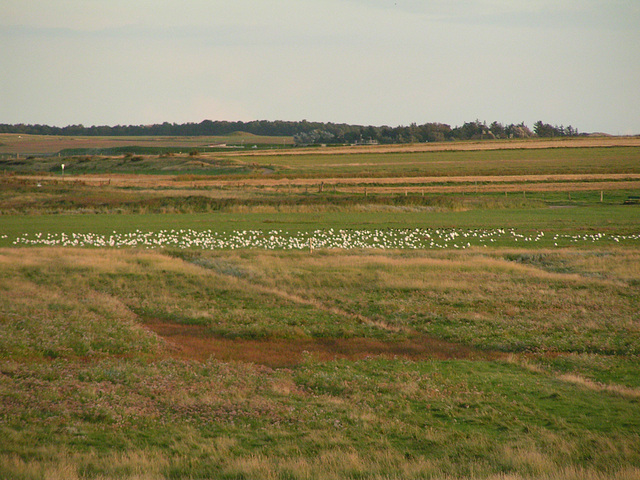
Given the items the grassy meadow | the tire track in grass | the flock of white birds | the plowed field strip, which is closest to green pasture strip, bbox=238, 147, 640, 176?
the plowed field strip

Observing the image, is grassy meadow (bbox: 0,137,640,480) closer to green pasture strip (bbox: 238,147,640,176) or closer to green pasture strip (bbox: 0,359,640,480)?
green pasture strip (bbox: 0,359,640,480)

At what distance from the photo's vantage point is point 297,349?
1812 cm

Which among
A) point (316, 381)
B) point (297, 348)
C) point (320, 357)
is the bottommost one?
point (297, 348)

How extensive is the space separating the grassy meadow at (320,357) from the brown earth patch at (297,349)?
0.11m

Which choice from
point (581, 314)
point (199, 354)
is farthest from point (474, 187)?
point (199, 354)

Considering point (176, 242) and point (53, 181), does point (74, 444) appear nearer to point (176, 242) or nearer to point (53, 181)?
point (176, 242)

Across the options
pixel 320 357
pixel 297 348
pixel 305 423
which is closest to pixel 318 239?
pixel 297 348

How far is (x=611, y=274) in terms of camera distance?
28.1m

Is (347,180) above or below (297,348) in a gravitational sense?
above

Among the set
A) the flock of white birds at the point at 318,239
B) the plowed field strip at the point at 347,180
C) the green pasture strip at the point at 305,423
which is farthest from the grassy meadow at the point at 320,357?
the plowed field strip at the point at 347,180

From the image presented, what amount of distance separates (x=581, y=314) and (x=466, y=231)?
2589 cm

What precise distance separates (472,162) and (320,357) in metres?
127

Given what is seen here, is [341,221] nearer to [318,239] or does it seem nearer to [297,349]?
[318,239]

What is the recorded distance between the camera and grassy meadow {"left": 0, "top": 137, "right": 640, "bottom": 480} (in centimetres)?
988
